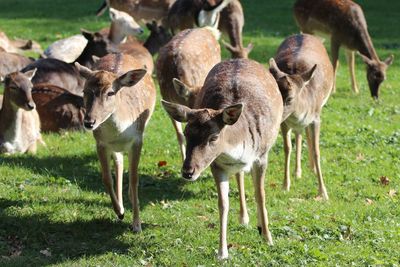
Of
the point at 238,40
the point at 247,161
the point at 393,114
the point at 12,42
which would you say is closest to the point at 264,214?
the point at 247,161

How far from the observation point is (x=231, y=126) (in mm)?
5918

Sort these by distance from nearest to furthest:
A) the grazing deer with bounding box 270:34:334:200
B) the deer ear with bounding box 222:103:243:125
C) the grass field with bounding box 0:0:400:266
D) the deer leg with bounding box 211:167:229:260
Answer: the deer ear with bounding box 222:103:243:125
the deer leg with bounding box 211:167:229:260
the grass field with bounding box 0:0:400:266
the grazing deer with bounding box 270:34:334:200

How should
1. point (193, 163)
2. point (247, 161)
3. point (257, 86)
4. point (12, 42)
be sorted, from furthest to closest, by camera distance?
point (12, 42) < point (257, 86) < point (247, 161) < point (193, 163)

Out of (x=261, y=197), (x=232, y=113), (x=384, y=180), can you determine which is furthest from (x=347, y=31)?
(x=232, y=113)

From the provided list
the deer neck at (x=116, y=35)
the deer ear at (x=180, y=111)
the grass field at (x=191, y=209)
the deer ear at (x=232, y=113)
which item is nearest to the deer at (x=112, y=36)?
the deer neck at (x=116, y=35)

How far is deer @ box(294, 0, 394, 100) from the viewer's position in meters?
12.2

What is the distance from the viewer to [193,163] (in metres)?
5.52

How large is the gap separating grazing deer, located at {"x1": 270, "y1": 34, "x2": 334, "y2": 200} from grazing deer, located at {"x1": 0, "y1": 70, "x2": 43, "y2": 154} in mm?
2957

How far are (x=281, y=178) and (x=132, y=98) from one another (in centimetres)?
216

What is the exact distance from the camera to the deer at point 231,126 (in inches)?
219

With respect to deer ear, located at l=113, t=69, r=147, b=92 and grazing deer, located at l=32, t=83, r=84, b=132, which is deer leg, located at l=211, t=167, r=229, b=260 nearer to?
deer ear, located at l=113, t=69, r=147, b=92

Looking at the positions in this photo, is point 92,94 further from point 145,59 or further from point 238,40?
point 238,40

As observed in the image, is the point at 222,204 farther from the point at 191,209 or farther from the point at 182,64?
the point at 182,64

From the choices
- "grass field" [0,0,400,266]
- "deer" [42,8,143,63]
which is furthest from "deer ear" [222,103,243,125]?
"deer" [42,8,143,63]
